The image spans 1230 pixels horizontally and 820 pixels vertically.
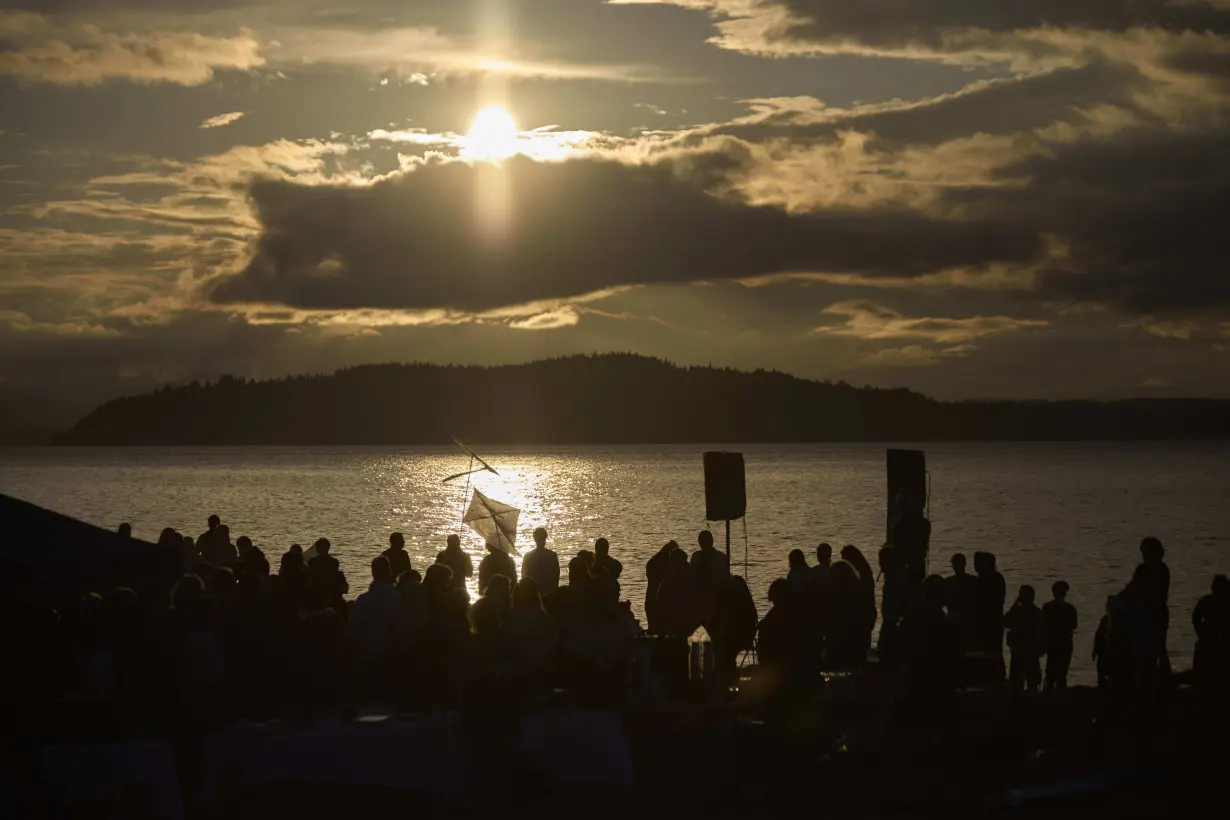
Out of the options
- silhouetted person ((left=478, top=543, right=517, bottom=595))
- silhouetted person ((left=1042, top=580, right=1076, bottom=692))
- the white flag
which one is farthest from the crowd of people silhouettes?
the white flag

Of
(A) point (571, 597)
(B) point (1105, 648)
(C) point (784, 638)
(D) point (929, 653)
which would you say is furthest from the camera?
(B) point (1105, 648)

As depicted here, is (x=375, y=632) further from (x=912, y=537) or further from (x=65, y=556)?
(x=912, y=537)

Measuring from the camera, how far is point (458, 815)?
35.2 ft

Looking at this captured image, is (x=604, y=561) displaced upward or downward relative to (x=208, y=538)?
downward

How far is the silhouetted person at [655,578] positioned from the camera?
1470cm

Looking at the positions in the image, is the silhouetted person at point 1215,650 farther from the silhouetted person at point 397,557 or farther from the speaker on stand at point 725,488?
the silhouetted person at point 397,557

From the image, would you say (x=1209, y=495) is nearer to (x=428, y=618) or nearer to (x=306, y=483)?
(x=306, y=483)

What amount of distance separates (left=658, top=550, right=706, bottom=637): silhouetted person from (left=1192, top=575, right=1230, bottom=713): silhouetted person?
4.65 meters

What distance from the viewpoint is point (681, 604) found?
14484 mm

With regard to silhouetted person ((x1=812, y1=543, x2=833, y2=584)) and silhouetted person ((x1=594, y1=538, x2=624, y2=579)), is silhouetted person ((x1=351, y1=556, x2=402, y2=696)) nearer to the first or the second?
silhouetted person ((x1=594, y1=538, x2=624, y2=579))

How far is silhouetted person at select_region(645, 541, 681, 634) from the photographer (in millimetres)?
14695

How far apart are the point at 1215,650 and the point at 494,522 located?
26.7 ft

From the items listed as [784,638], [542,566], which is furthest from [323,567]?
[784,638]

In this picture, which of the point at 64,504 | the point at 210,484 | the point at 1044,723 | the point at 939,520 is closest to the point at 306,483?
the point at 210,484
